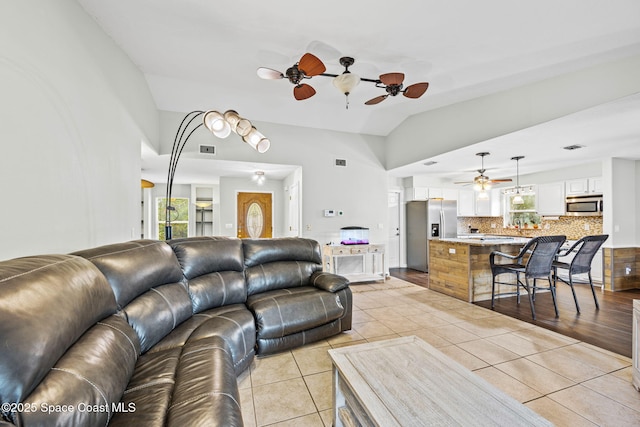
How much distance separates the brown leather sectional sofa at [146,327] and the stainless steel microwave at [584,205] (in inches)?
211

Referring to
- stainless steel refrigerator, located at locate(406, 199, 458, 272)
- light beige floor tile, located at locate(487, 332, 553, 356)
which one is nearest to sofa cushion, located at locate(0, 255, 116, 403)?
light beige floor tile, located at locate(487, 332, 553, 356)

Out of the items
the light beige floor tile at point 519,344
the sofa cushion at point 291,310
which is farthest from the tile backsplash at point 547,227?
the sofa cushion at point 291,310

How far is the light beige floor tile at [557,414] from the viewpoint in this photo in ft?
5.38

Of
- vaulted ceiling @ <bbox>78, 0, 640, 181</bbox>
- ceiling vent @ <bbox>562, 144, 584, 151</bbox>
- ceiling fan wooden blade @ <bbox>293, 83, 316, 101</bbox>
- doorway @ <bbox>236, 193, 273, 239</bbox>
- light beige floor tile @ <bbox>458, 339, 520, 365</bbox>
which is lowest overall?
light beige floor tile @ <bbox>458, 339, 520, 365</bbox>

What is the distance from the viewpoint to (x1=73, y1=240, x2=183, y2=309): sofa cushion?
161cm

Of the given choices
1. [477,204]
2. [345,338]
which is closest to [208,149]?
[345,338]

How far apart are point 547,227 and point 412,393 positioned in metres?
6.86

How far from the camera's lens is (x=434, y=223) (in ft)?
21.4

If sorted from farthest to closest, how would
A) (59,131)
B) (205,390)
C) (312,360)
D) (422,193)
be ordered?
(422,193), (312,360), (59,131), (205,390)

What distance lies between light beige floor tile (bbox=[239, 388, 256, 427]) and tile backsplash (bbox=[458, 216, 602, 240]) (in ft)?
22.2

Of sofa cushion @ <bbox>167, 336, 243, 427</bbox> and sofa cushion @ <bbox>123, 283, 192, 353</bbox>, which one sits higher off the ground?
sofa cushion @ <bbox>123, 283, 192, 353</bbox>

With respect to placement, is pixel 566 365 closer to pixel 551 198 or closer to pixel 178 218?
pixel 551 198

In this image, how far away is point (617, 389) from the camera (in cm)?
195

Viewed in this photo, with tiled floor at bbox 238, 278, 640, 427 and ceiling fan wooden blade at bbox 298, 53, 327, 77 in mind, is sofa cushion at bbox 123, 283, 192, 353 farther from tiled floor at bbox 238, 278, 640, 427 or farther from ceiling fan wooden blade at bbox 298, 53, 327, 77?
ceiling fan wooden blade at bbox 298, 53, 327, 77
